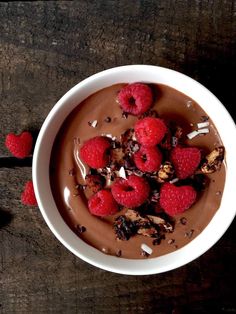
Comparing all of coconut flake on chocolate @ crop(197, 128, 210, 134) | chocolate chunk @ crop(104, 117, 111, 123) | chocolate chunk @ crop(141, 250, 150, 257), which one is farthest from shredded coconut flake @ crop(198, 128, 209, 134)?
chocolate chunk @ crop(141, 250, 150, 257)

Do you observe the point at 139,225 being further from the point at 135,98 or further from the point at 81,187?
the point at 135,98

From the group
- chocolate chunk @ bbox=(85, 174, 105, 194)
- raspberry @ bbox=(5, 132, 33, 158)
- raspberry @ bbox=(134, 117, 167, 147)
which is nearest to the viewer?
raspberry @ bbox=(134, 117, 167, 147)

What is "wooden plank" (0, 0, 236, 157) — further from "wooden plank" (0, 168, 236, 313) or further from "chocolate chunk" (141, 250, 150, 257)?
"chocolate chunk" (141, 250, 150, 257)

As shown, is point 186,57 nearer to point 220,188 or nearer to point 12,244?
point 220,188

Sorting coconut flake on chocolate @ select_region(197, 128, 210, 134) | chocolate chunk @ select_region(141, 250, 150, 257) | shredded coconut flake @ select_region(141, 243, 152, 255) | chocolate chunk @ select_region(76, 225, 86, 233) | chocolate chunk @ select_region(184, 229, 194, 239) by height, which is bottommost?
chocolate chunk @ select_region(141, 250, 150, 257)

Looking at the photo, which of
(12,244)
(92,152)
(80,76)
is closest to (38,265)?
(12,244)

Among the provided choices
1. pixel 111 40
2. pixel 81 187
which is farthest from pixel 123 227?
pixel 111 40
